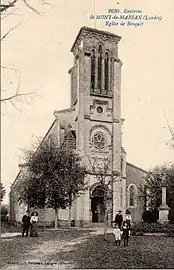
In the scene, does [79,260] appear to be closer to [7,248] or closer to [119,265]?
[119,265]

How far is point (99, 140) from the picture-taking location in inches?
936

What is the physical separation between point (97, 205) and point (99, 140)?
12.7 ft

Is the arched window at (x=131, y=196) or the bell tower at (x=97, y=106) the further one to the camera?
the bell tower at (x=97, y=106)

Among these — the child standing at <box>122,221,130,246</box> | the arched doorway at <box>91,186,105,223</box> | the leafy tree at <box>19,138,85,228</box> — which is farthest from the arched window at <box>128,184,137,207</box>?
the child standing at <box>122,221,130,246</box>

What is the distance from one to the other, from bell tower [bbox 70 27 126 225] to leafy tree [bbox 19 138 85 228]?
3.65 meters

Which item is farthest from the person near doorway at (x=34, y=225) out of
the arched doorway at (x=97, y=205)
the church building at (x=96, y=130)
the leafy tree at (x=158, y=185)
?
the church building at (x=96, y=130)

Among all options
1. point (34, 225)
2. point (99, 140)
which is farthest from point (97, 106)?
point (34, 225)

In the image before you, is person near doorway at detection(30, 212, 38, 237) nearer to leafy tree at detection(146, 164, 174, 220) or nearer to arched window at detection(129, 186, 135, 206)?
leafy tree at detection(146, 164, 174, 220)

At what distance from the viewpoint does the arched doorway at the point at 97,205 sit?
822 inches

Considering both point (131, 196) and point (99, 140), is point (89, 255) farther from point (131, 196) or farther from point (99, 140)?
point (99, 140)

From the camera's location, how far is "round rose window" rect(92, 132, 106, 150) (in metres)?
23.6

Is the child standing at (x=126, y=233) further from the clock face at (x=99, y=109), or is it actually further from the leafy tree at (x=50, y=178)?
the clock face at (x=99, y=109)

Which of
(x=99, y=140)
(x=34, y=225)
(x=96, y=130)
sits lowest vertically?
(x=34, y=225)

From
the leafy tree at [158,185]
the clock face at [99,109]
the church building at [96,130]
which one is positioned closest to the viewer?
the leafy tree at [158,185]
